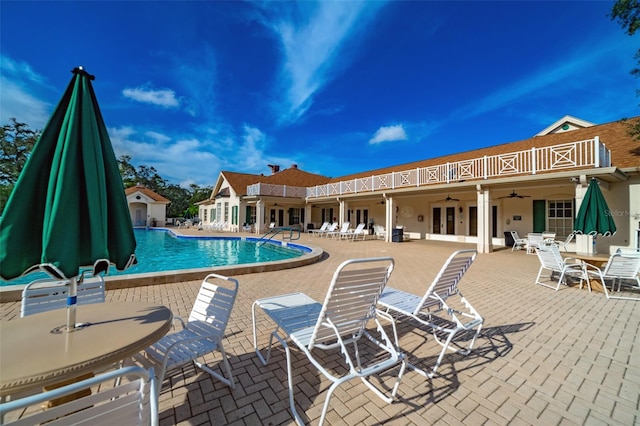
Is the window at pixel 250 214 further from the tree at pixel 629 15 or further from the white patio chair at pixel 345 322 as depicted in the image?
the tree at pixel 629 15

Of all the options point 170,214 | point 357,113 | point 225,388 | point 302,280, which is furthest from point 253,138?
point 225,388

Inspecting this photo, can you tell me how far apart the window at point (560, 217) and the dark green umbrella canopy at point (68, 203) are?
601 inches

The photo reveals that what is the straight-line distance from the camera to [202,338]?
219 cm

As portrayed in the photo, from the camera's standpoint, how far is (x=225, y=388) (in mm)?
2229

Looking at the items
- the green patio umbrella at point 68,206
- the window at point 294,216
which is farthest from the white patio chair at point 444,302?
the window at point 294,216

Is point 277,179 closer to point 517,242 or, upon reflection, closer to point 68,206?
point 517,242

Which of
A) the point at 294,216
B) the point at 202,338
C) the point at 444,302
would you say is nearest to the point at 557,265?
the point at 444,302

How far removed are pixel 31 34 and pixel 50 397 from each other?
7.74 meters

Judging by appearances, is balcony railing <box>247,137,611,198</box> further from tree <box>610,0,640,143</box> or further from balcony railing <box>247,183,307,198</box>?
tree <box>610,0,640,143</box>

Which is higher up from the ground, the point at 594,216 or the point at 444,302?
the point at 594,216

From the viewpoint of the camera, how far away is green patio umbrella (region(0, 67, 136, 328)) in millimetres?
A: 1554

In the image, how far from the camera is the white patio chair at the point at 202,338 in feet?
6.70

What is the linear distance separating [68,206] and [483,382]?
11.6 ft

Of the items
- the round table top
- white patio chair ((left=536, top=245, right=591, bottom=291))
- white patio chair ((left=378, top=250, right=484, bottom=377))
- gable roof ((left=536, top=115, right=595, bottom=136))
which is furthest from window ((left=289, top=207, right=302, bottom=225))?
the round table top
